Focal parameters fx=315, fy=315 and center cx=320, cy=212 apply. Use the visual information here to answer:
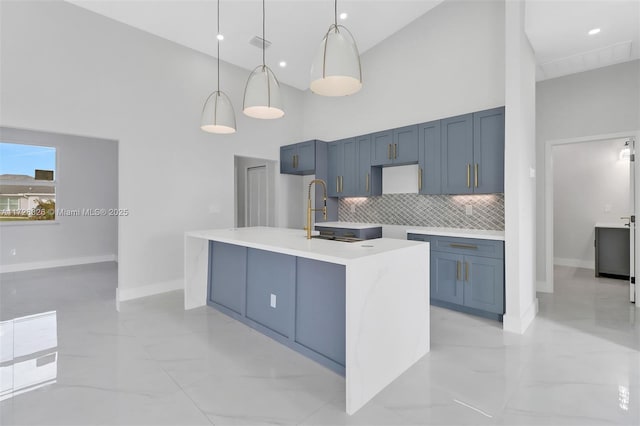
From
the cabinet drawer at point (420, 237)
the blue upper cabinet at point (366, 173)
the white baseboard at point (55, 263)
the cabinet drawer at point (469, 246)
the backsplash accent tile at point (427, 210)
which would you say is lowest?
the white baseboard at point (55, 263)

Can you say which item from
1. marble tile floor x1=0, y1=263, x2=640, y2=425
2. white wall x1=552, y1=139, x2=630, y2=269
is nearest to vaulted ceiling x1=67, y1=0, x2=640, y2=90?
→ white wall x1=552, y1=139, x2=630, y2=269

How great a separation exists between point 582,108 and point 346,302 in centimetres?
451

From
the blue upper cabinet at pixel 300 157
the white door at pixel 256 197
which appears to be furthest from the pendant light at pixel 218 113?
the white door at pixel 256 197

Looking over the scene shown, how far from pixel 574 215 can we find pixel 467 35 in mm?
4149

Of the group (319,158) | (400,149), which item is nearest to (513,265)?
(400,149)

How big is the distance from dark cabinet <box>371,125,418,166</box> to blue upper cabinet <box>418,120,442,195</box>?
10cm

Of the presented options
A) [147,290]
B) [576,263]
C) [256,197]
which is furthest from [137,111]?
[576,263]

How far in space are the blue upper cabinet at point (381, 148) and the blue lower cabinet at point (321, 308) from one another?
8.76 ft

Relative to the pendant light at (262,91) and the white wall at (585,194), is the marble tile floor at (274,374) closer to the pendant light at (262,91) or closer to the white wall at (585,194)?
the pendant light at (262,91)

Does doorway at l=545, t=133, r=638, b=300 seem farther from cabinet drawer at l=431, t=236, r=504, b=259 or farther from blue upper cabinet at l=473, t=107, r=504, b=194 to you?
cabinet drawer at l=431, t=236, r=504, b=259

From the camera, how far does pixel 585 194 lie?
575 cm

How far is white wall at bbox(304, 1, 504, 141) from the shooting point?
3807 millimetres

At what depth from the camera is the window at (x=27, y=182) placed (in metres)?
5.68

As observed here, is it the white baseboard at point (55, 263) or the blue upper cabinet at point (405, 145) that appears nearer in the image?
the blue upper cabinet at point (405, 145)
